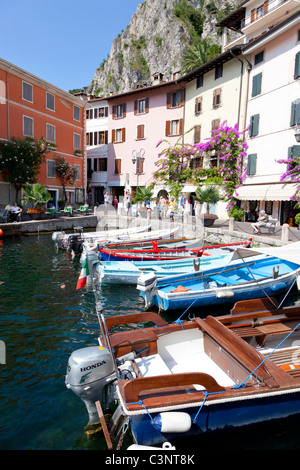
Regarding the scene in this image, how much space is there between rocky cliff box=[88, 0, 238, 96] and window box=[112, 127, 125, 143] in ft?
60.2

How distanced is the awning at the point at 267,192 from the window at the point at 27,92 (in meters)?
19.5

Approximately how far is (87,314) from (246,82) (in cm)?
2251

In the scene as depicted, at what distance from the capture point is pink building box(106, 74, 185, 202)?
1268 inches

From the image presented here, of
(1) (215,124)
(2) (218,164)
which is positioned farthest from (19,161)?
(1) (215,124)

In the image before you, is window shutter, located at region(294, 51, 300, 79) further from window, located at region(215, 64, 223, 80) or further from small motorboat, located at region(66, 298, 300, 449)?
small motorboat, located at region(66, 298, 300, 449)

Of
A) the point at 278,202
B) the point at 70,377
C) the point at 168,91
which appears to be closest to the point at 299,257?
the point at 70,377

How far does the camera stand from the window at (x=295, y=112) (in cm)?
1916

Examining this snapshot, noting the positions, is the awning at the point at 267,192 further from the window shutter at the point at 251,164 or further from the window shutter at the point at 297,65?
the window shutter at the point at 297,65

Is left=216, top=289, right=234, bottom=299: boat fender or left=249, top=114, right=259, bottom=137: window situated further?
left=249, top=114, right=259, bottom=137: window

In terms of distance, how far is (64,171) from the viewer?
3092cm

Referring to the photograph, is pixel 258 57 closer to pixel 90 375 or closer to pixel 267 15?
pixel 267 15

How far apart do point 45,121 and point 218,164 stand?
16393mm

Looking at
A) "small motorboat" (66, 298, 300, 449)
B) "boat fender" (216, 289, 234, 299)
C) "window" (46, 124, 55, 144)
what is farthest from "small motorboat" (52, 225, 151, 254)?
"window" (46, 124, 55, 144)
